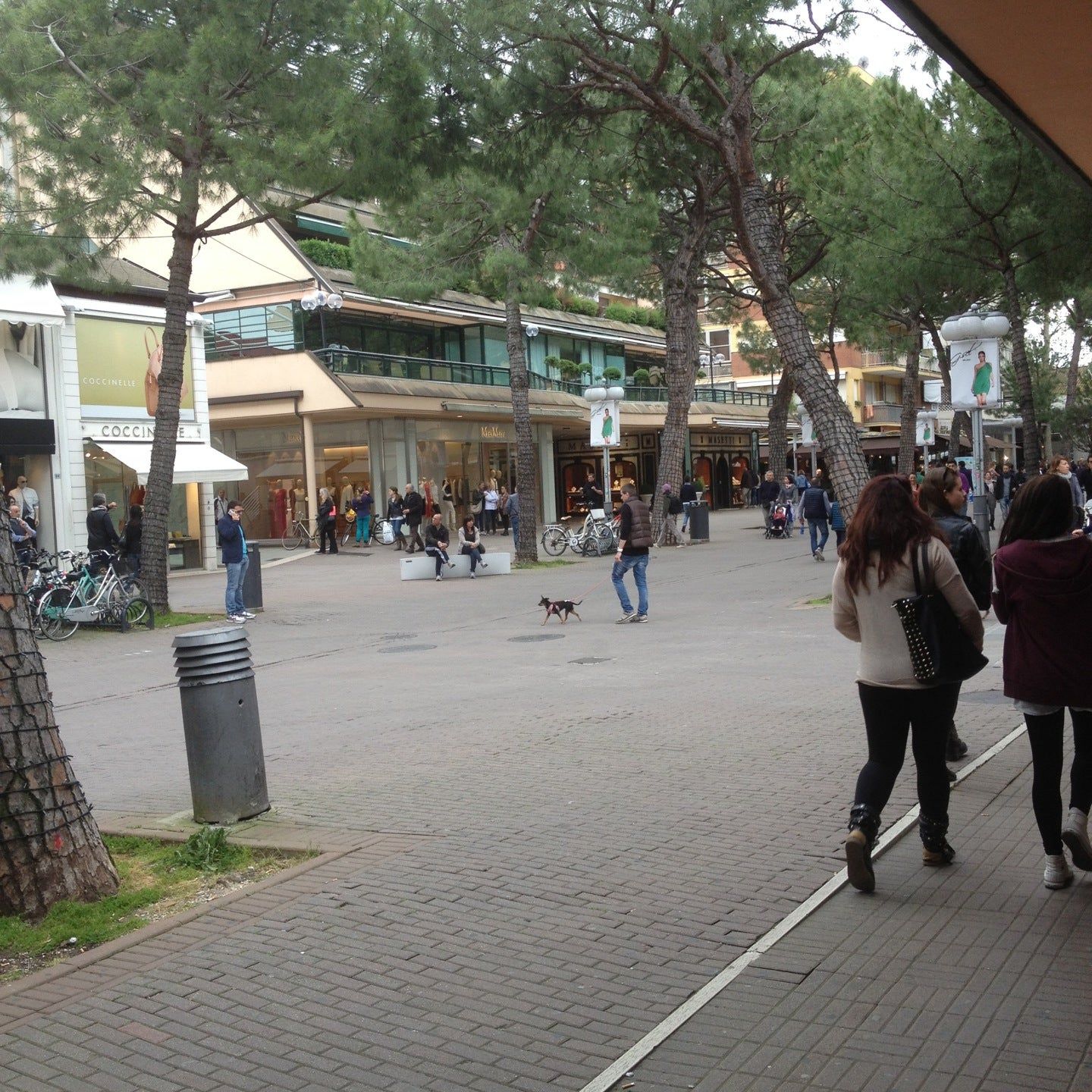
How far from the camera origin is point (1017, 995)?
13.3 feet

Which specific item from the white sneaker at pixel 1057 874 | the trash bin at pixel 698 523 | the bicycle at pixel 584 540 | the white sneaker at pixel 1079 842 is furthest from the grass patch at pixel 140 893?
the trash bin at pixel 698 523

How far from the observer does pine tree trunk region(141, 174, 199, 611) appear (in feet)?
60.4

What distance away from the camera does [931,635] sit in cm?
517

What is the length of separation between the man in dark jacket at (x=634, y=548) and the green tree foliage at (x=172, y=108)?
536 centimetres

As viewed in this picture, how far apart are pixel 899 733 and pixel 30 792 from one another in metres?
3.55

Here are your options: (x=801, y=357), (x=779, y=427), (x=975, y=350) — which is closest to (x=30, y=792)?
(x=801, y=357)

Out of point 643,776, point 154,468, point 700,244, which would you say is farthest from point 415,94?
point 700,244

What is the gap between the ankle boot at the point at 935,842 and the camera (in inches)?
214

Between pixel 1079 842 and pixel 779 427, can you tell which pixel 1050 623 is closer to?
pixel 1079 842

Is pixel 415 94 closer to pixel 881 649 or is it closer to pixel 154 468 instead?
pixel 154 468

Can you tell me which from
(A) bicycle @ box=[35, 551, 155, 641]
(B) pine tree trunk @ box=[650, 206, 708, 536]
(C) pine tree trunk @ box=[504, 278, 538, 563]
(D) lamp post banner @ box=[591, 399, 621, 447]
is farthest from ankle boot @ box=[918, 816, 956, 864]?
(B) pine tree trunk @ box=[650, 206, 708, 536]

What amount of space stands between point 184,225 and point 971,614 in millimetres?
15640

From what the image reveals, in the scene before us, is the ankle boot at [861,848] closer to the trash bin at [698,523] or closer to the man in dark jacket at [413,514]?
the trash bin at [698,523]

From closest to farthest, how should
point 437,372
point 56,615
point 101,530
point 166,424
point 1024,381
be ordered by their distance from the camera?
point 56,615 < point 166,424 < point 101,530 < point 1024,381 < point 437,372
